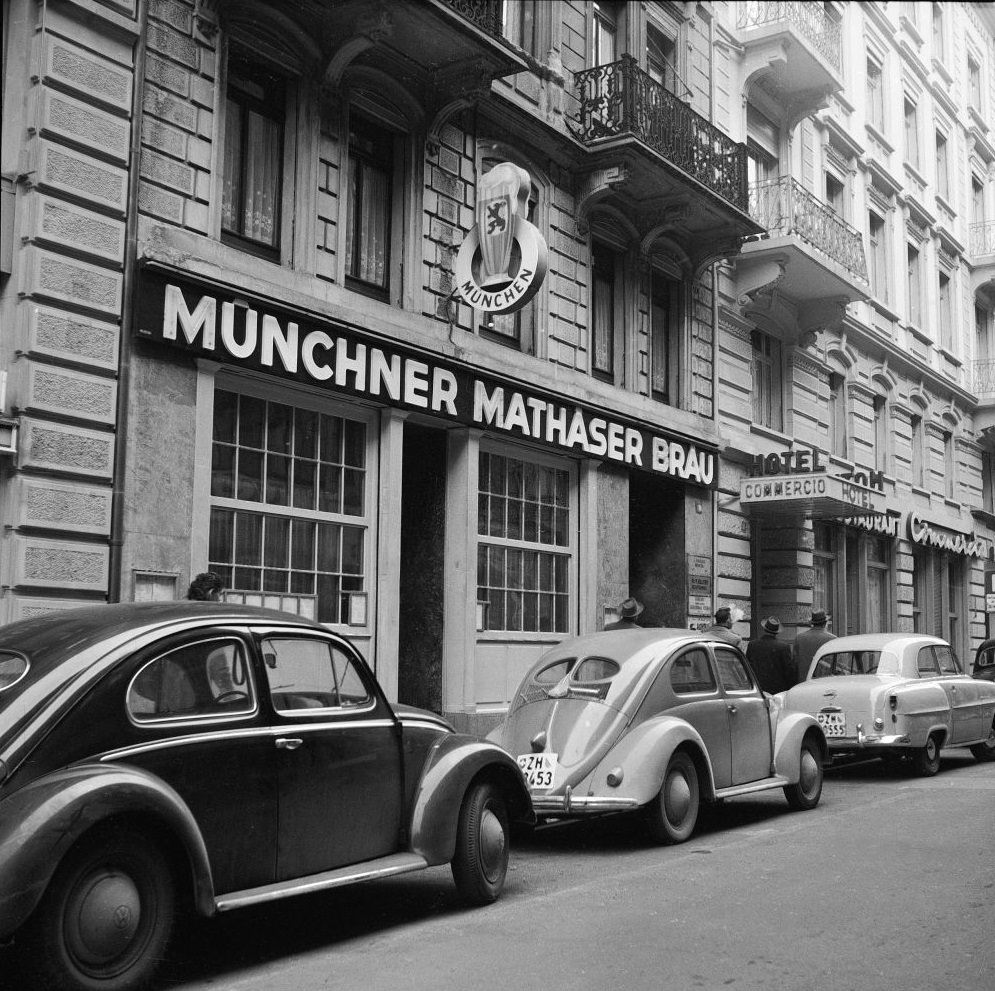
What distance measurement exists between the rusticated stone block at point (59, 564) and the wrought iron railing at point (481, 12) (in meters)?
7.04

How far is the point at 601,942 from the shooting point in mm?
5883

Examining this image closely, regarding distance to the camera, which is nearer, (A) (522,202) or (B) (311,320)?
(B) (311,320)

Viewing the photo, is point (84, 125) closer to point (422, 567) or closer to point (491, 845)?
point (422, 567)

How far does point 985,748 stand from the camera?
1501cm

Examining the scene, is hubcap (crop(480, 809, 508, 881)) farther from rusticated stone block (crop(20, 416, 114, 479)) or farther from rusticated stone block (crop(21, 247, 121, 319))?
rusticated stone block (crop(21, 247, 121, 319))

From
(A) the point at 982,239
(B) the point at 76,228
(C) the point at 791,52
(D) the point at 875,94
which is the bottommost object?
(B) the point at 76,228

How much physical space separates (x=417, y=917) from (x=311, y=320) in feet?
23.3

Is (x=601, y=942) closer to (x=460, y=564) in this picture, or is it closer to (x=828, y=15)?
(x=460, y=564)

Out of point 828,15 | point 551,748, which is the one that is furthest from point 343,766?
point 828,15

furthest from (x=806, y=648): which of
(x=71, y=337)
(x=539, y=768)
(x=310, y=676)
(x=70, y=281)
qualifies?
(x=310, y=676)

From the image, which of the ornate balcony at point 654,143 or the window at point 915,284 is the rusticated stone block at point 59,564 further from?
→ the window at point 915,284

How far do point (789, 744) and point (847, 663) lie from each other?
11.5 feet

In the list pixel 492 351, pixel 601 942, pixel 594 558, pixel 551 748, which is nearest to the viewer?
pixel 601 942

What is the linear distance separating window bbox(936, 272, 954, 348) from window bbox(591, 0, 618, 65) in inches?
618
